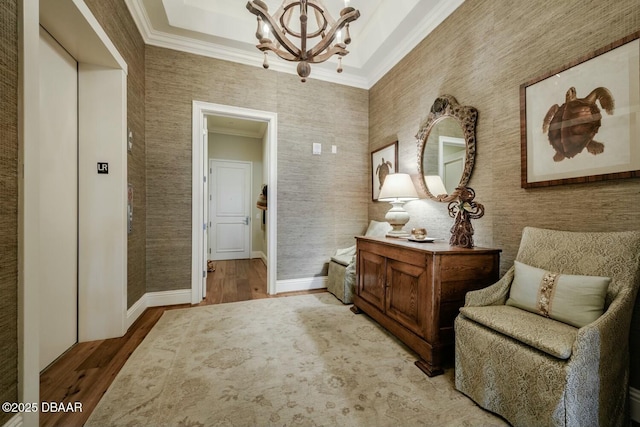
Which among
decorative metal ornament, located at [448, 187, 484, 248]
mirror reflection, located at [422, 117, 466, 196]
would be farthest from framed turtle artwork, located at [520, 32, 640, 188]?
mirror reflection, located at [422, 117, 466, 196]

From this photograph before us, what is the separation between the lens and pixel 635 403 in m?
1.26

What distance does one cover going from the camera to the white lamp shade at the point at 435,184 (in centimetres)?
243

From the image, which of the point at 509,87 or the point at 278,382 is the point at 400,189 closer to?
the point at 509,87

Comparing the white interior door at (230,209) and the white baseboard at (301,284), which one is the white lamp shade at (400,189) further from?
the white interior door at (230,209)

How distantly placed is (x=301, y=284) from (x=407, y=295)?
5.95 ft

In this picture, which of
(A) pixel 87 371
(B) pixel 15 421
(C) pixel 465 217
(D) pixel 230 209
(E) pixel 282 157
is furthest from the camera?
(D) pixel 230 209

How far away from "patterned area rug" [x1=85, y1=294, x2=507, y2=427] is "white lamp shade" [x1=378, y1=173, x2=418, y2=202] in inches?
51.6

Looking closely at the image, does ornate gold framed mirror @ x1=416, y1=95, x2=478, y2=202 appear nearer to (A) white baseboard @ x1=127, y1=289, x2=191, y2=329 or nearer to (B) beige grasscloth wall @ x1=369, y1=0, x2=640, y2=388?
(B) beige grasscloth wall @ x1=369, y1=0, x2=640, y2=388

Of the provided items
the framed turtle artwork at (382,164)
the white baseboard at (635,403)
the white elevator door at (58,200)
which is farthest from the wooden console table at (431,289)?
the white elevator door at (58,200)

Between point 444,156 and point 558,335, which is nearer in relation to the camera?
point 558,335

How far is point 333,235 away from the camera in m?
3.61

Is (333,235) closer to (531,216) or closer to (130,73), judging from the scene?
(531,216)

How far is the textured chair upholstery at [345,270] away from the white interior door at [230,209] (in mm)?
3025

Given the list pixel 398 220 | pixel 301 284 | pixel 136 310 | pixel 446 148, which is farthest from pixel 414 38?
pixel 136 310
